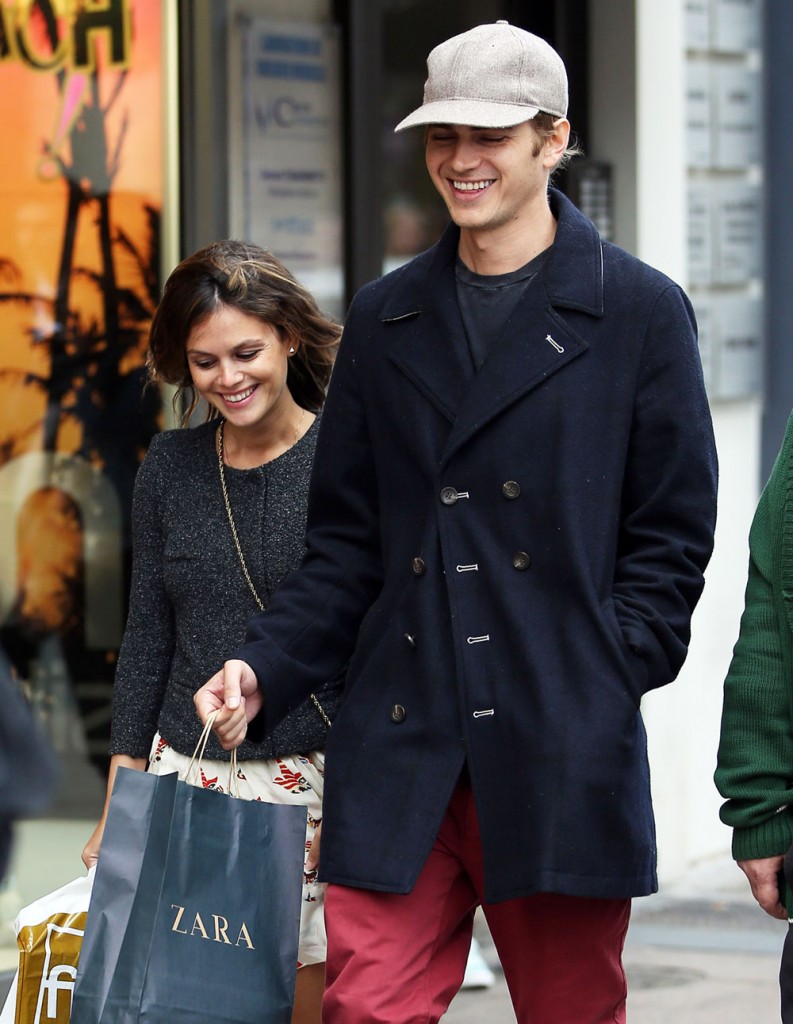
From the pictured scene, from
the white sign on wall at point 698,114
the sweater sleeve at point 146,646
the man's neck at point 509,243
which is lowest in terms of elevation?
the sweater sleeve at point 146,646

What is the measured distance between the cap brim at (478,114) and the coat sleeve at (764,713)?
0.64 metres

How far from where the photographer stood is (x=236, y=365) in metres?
3.83

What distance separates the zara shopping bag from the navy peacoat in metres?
0.14

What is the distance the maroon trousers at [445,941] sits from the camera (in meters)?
3.21

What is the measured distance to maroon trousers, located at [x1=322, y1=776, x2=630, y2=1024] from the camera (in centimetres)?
321

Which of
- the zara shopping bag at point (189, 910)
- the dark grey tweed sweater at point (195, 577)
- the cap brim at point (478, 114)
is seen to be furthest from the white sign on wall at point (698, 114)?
the zara shopping bag at point (189, 910)

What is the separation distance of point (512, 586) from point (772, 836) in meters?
0.56

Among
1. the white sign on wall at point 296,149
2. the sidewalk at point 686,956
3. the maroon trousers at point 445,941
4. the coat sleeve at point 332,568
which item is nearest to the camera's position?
the maroon trousers at point 445,941

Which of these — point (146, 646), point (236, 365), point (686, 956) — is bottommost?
point (686, 956)

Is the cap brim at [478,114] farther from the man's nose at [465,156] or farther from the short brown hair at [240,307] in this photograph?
the short brown hair at [240,307]

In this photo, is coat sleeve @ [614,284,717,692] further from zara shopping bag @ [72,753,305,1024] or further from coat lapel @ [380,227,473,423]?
zara shopping bag @ [72,753,305,1024]

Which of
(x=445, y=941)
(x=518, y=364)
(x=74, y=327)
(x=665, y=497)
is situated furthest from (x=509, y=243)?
(x=74, y=327)

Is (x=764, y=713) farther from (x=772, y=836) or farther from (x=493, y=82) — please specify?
(x=493, y=82)

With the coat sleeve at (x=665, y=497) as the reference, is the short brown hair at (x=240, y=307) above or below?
above
